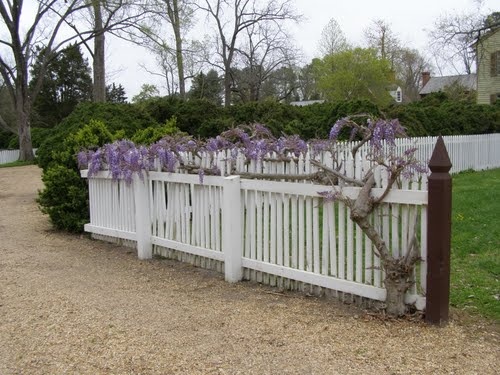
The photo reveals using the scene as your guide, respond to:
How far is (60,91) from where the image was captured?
47.2 meters

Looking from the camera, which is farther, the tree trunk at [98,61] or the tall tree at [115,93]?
→ the tall tree at [115,93]

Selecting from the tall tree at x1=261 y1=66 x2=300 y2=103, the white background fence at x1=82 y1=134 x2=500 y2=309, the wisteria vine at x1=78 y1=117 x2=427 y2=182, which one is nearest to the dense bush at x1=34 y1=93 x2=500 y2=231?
the wisteria vine at x1=78 y1=117 x2=427 y2=182

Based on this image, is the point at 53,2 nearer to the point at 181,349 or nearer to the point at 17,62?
the point at 17,62

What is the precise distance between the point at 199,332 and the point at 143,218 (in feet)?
9.18

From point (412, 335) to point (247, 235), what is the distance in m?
2.02

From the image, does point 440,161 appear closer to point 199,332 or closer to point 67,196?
point 199,332

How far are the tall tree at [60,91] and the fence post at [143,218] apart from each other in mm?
42341

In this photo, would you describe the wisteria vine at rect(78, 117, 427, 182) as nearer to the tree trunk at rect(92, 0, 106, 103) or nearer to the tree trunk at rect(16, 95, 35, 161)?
the tree trunk at rect(92, 0, 106, 103)

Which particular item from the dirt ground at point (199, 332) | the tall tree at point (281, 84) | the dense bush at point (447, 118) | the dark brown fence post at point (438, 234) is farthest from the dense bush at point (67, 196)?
the tall tree at point (281, 84)

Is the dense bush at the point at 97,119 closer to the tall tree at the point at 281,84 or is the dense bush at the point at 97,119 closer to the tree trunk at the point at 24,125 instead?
the tree trunk at the point at 24,125

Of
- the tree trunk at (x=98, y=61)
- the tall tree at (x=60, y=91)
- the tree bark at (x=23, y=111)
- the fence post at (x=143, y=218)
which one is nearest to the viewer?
the fence post at (x=143, y=218)

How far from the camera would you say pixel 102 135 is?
8.45m

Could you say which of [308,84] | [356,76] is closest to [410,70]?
[308,84]

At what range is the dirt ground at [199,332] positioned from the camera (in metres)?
3.49
